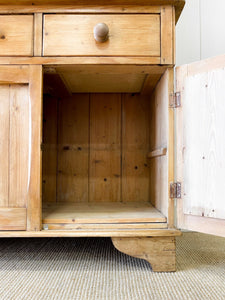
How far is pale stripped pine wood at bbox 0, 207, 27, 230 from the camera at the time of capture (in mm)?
969

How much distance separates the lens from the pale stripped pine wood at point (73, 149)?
1500 millimetres

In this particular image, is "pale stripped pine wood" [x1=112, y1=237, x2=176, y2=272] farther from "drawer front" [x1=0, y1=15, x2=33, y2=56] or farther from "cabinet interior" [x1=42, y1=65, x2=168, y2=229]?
"drawer front" [x1=0, y1=15, x2=33, y2=56]

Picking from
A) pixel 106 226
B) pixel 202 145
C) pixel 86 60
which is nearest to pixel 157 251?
pixel 106 226

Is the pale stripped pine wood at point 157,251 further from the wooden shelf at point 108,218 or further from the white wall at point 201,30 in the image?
the white wall at point 201,30

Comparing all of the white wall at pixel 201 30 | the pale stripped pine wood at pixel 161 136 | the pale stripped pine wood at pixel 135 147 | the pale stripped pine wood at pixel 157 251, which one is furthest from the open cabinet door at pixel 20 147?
the white wall at pixel 201 30

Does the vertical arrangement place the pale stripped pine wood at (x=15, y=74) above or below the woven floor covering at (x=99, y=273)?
above

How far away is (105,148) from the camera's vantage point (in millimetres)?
1514

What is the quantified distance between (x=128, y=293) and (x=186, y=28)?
56.0 inches

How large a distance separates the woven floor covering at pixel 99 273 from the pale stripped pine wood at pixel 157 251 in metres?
0.03

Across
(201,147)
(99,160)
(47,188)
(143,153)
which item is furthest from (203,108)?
(47,188)

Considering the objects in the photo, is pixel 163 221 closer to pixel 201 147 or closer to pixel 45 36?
pixel 201 147

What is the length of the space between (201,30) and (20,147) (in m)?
1.23

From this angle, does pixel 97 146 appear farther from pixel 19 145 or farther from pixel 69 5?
pixel 69 5

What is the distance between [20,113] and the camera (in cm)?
101
